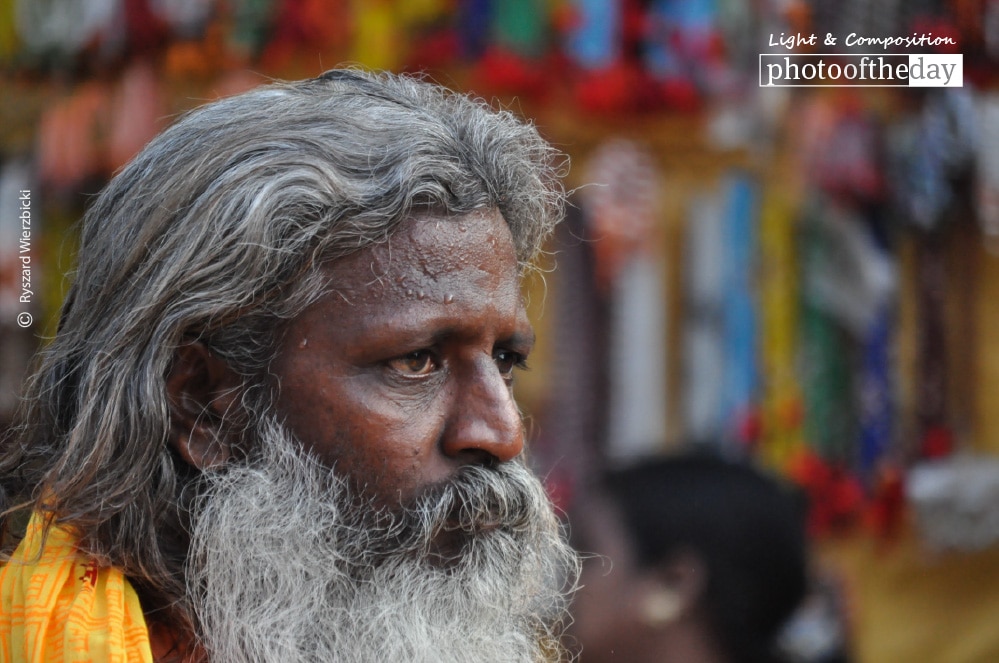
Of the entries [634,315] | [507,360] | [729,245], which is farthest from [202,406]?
[729,245]

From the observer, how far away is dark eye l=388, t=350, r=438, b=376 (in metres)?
2.03

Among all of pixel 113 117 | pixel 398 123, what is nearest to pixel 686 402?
pixel 113 117

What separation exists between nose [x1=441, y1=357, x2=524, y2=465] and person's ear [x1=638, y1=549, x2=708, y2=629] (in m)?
1.38

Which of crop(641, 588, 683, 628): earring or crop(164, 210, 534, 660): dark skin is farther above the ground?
crop(164, 210, 534, 660): dark skin

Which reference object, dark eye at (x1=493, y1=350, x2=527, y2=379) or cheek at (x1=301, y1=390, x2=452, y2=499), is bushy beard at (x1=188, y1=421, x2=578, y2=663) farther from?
dark eye at (x1=493, y1=350, x2=527, y2=379)

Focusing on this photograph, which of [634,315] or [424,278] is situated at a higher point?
[424,278]

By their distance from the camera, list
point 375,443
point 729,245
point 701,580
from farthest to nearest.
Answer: point 729,245 → point 701,580 → point 375,443

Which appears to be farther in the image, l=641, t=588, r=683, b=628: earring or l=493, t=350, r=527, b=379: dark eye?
l=641, t=588, r=683, b=628: earring

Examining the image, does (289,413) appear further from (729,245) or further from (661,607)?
(729,245)

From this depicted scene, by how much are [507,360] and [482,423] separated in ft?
0.87

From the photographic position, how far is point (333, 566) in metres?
2.03

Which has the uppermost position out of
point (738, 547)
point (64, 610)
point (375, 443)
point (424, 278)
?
point (424, 278)

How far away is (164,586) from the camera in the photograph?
79.3 inches

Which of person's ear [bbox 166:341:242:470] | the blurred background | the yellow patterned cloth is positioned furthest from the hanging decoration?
the yellow patterned cloth
